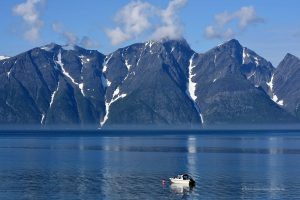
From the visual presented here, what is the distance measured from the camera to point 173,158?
195500mm

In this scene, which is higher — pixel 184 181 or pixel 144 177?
pixel 144 177

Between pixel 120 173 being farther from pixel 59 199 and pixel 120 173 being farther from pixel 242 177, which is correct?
→ pixel 59 199

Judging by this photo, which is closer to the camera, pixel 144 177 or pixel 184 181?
pixel 184 181

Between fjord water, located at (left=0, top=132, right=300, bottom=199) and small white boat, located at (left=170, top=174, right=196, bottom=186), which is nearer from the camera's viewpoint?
fjord water, located at (left=0, top=132, right=300, bottom=199)

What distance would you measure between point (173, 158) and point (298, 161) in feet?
111

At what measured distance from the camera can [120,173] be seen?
150 meters

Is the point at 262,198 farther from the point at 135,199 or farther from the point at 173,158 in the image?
the point at 173,158

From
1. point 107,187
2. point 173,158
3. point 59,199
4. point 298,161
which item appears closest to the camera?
point 59,199

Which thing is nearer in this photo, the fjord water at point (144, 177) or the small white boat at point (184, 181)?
the fjord water at point (144, 177)

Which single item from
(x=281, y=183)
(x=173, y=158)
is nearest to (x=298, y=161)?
(x=173, y=158)

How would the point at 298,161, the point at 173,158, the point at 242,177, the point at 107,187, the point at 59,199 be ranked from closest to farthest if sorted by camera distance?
1. the point at 59,199
2. the point at 107,187
3. the point at 242,177
4. the point at 298,161
5. the point at 173,158

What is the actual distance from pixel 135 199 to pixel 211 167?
55.8 meters

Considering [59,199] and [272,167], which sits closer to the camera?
[59,199]

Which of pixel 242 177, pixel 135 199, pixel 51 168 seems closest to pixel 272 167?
pixel 242 177
